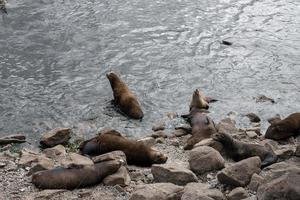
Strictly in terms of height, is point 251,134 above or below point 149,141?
below

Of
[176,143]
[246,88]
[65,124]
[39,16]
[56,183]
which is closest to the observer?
[56,183]

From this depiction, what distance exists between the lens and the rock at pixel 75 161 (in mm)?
6262

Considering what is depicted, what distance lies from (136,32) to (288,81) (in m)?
4.04

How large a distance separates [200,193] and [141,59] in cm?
650

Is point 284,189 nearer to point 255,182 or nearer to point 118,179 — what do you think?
point 255,182

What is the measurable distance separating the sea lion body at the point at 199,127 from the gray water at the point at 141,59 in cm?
47

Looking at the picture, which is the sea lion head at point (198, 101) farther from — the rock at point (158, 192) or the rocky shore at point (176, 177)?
the rock at point (158, 192)

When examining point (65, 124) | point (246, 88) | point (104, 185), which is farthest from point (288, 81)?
point (104, 185)

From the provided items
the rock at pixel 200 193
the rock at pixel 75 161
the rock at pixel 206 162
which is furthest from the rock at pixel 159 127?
the rock at pixel 200 193

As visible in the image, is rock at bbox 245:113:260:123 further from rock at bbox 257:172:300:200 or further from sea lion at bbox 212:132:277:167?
rock at bbox 257:172:300:200

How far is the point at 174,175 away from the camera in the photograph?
5973 millimetres

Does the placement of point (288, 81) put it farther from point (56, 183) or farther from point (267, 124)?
point (56, 183)

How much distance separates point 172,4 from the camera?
48.9 feet

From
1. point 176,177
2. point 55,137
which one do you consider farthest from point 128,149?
point 55,137
